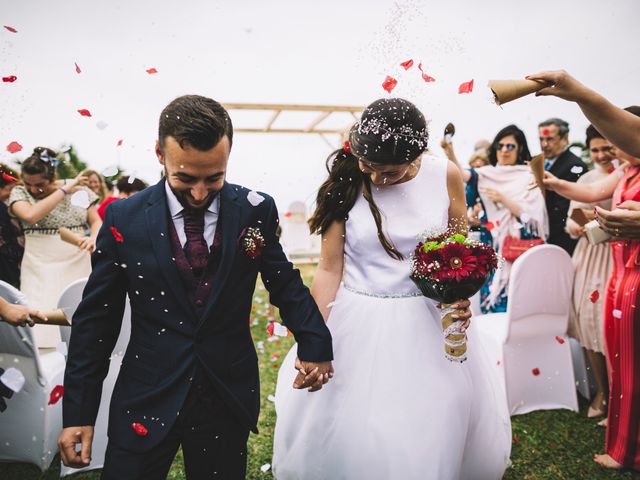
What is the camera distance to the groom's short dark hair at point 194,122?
1.73 m

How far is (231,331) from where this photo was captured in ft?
6.30

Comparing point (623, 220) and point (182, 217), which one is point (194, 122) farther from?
point (623, 220)

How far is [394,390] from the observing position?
7.32ft

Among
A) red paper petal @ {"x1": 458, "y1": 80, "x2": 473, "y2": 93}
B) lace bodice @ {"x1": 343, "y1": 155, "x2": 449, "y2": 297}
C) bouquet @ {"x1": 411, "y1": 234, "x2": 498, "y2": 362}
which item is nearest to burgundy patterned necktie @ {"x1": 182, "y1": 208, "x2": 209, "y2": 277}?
lace bodice @ {"x1": 343, "y1": 155, "x2": 449, "y2": 297}

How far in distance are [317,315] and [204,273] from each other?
54 cm

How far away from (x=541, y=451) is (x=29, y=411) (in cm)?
360

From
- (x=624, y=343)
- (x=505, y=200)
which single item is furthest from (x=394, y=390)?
(x=505, y=200)

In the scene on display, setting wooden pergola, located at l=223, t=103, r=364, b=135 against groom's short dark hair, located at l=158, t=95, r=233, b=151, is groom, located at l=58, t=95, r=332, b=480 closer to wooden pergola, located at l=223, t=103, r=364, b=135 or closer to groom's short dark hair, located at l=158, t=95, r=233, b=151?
groom's short dark hair, located at l=158, t=95, r=233, b=151

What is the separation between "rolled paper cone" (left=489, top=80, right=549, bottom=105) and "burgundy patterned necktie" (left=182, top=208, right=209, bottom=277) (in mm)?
1271

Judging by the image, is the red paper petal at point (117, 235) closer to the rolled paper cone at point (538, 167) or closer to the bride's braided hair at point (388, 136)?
the bride's braided hair at point (388, 136)

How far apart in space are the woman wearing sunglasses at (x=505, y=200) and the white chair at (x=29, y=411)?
12.4ft

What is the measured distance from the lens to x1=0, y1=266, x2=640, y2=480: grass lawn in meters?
3.12

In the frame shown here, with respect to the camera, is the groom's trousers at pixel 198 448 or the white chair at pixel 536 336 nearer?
the groom's trousers at pixel 198 448

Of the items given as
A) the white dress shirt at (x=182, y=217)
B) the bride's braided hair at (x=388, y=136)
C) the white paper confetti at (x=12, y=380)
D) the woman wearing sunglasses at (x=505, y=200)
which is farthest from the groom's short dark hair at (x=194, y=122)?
the woman wearing sunglasses at (x=505, y=200)
